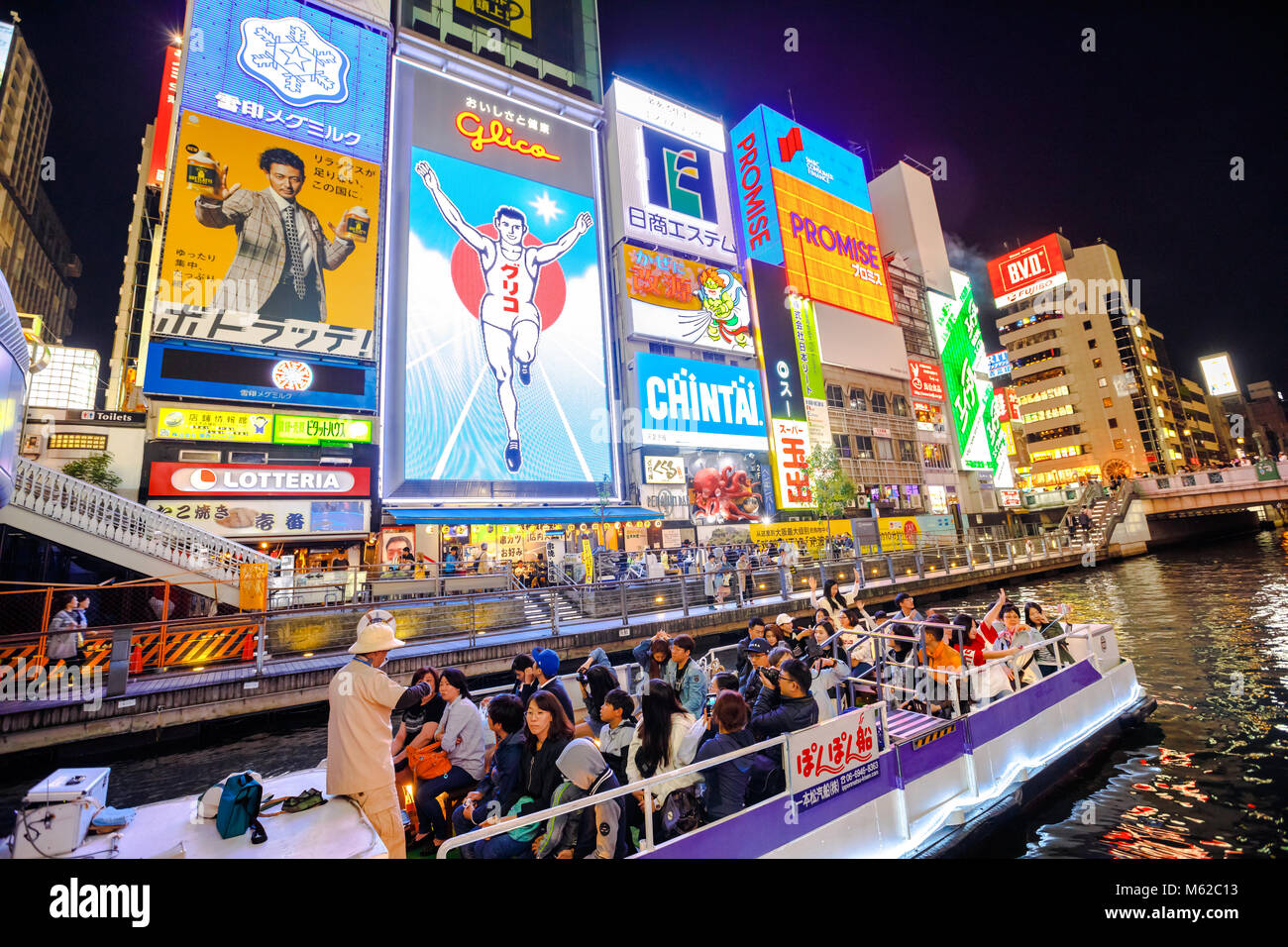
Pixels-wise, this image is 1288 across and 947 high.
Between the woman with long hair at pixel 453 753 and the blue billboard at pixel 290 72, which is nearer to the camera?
the woman with long hair at pixel 453 753

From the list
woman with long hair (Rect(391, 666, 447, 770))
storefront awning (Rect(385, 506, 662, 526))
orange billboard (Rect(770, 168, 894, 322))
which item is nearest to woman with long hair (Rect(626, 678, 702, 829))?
woman with long hair (Rect(391, 666, 447, 770))

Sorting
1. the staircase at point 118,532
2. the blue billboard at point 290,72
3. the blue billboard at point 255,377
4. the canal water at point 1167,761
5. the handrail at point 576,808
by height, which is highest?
the blue billboard at point 290,72

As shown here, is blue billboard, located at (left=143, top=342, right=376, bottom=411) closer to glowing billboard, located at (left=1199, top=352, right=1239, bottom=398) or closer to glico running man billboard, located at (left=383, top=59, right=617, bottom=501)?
glico running man billboard, located at (left=383, top=59, right=617, bottom=501)

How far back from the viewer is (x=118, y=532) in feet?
48.3

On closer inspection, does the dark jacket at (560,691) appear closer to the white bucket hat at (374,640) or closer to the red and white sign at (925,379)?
the white bucket hat at (374,640)

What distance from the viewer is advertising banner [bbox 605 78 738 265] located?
3656 centimetres

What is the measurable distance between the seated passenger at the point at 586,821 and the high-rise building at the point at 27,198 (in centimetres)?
7184

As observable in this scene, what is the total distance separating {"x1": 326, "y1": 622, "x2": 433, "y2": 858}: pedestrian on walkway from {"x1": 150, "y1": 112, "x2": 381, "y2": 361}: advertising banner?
23.6 m

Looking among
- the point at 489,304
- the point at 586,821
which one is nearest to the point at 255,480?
the point at 489,304

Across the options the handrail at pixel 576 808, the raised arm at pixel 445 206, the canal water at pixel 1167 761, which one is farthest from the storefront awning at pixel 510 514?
the handrail at pixel 576 808

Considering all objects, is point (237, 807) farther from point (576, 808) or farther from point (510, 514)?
point (510, 514)

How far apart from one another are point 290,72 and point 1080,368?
93.9 metres

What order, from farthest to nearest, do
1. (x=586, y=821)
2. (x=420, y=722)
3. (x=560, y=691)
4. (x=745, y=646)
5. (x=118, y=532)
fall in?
(x=118, y=532) → (x=745, y=646) → (x=420, y=722) → (x=560, y=691) → (x=586, y=821)

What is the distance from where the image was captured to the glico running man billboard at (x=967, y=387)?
177 ft
